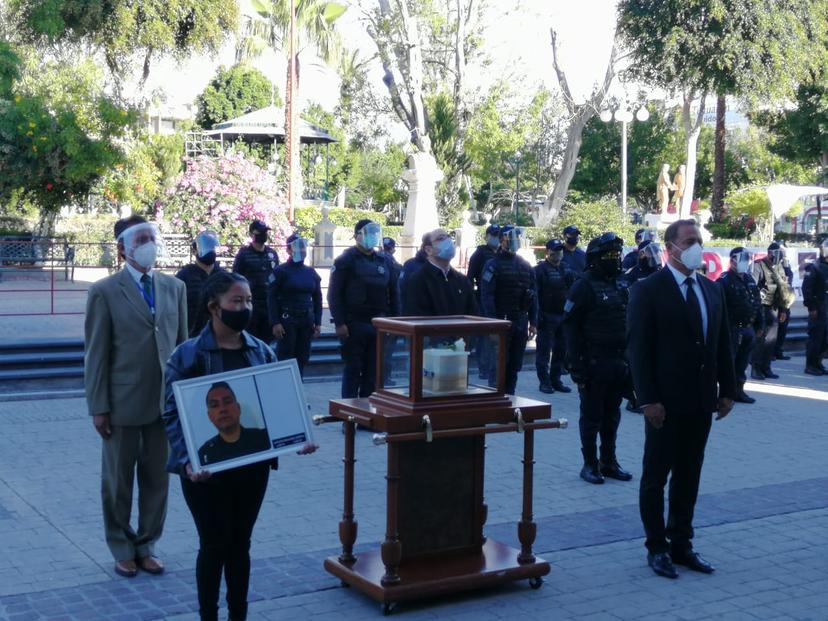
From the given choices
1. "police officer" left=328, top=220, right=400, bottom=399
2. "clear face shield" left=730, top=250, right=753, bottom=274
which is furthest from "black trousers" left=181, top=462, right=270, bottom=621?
"clear face shield" left=730, top=250, right=753, bottom=274

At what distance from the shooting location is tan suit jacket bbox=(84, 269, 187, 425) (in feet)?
19.4

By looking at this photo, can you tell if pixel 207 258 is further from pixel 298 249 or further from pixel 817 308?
pixel 817 308

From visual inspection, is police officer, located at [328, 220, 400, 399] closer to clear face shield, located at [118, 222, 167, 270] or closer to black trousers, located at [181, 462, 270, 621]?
clear face shield, located at [118, 222, 167, 270]

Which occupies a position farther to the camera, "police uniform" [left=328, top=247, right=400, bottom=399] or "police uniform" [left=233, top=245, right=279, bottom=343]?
"police uniform" [left=233, top=245, right=279, bottom=343]

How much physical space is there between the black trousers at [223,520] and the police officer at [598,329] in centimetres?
416

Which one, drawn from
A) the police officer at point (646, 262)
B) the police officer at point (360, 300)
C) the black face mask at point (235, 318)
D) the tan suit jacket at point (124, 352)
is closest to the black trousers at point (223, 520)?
the black face mask at point (235, 318)

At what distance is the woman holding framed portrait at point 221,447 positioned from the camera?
4.51 meters

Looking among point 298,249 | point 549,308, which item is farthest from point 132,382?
point 549,308

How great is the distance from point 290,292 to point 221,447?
6883mm

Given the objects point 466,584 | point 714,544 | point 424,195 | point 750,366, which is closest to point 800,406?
point 750,366

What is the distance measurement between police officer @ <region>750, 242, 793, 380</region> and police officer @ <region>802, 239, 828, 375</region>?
34 centimetres

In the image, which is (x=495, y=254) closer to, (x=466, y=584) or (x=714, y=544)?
(x=714, y=544)

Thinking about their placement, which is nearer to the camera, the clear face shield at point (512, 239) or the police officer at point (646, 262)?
the police officer at point (646, 262)

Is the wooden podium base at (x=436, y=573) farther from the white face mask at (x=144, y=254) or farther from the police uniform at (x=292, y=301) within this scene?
Answer: the police uniform at (x=292, y=301)
